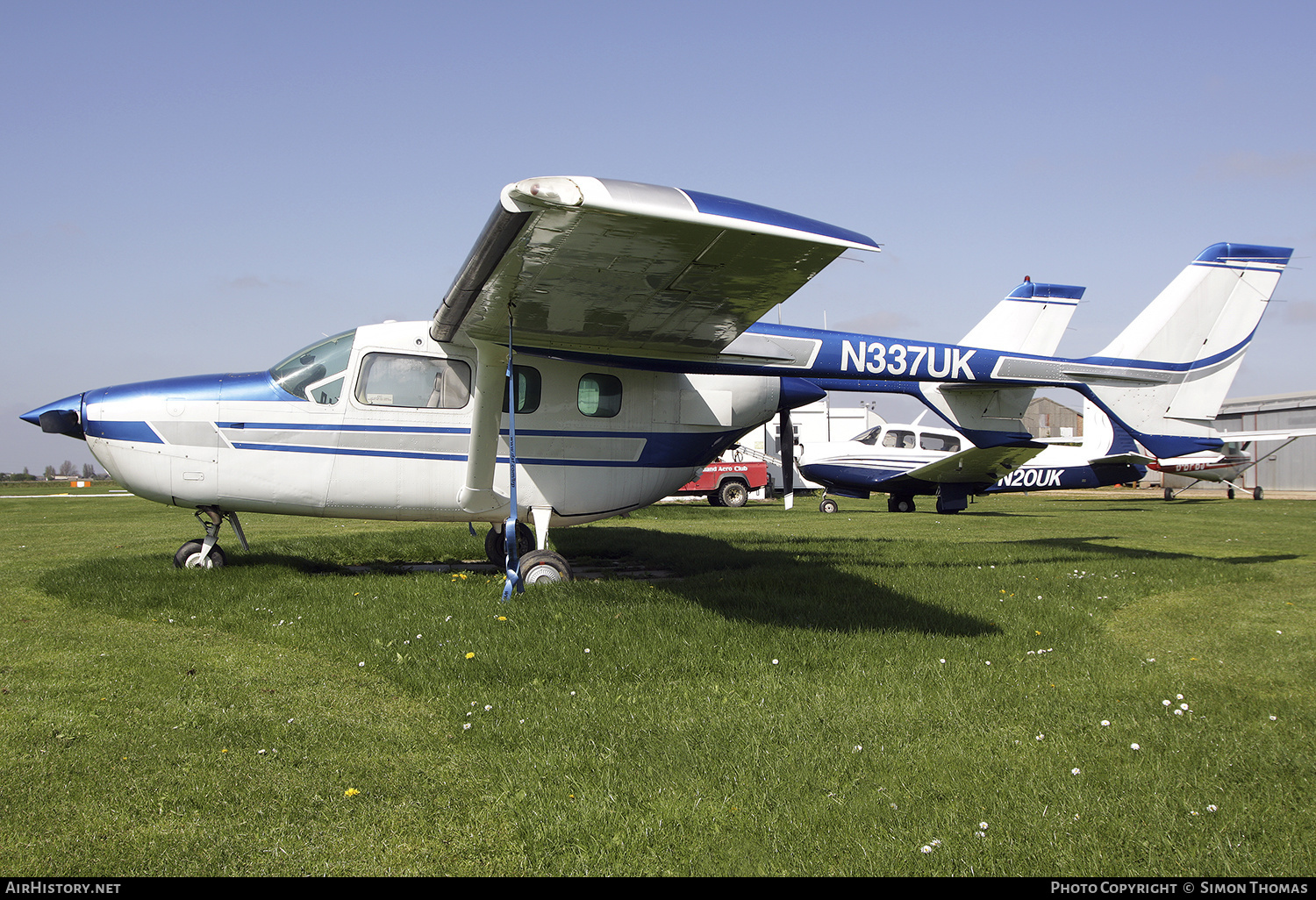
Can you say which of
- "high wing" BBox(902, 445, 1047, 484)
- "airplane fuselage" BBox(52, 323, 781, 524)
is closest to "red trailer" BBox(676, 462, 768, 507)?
"high wing" BBox(902, 445, 1047, 484)

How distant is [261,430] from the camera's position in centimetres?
770

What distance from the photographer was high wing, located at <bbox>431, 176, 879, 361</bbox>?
177 inches

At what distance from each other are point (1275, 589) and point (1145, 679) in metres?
4.63

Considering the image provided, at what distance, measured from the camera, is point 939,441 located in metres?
21.9

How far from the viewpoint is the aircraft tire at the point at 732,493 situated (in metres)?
26.4

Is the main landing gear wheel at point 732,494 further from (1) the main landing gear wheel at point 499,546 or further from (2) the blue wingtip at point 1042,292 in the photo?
(1) the main landing gear wheel at point 499,546

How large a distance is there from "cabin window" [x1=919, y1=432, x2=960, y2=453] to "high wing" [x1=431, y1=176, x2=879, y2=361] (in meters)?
15.2

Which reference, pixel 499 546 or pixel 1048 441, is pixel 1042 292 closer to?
pixel 1048 441

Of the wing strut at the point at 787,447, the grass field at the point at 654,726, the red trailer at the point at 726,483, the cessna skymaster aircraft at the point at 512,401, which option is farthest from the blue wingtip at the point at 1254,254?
the red trailer at the point at 726,483

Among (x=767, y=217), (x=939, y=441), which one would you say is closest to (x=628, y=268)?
(x=767, y=217)

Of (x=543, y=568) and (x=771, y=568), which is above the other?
(x=543, y=568)

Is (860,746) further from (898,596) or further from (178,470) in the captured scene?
(178,470)

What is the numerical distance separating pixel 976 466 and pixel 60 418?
15.9 metres
